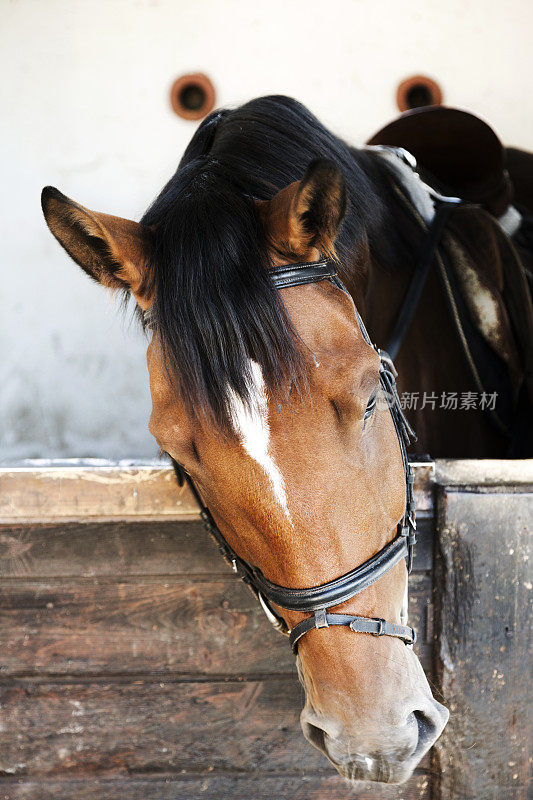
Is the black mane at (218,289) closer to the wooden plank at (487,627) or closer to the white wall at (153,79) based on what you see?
the wooden plank at (487,627)

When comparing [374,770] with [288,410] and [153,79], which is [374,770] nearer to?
[288,410]

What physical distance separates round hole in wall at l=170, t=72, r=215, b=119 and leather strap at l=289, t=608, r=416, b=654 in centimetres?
205

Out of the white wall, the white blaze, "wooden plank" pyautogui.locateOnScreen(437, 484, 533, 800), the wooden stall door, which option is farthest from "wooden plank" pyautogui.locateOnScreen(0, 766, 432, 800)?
the white wall

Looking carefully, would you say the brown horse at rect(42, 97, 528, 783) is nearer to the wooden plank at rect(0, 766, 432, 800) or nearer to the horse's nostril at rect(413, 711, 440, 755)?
the horse's nostril at rect(413, 711, 440, 755)

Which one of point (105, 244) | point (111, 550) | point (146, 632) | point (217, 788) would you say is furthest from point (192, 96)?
point (217, 788)

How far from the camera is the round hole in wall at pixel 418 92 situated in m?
2.29

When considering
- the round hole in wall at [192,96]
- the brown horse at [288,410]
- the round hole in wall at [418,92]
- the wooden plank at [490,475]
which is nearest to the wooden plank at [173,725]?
the brown horse at [288,410]

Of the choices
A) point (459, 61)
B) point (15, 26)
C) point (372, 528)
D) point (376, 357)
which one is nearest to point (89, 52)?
point (15, 26)

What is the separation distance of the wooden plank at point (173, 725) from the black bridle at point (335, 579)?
0.29m

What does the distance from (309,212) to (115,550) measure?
0.63 m

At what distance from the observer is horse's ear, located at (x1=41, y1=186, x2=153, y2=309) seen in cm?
76

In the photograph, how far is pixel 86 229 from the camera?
0.77 m

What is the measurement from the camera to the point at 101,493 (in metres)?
1.00

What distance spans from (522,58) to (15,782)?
2675 mm
